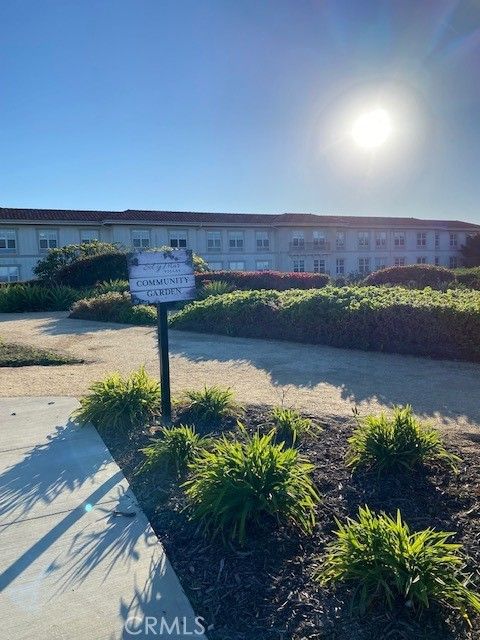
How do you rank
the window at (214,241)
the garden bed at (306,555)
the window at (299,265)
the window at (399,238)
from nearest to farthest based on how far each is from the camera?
the garden bed at (306,555) → the window at (214,241) → the window at (299,265) → the window at (399,238)

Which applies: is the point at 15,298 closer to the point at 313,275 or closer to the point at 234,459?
the point at 313,275

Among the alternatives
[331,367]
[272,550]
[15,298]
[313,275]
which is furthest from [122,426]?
[313,275]

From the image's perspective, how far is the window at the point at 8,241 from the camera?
33.8 metres

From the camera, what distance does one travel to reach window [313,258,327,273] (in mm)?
44325

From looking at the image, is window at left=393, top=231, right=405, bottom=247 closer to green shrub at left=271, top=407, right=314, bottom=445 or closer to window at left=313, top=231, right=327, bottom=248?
window at left=313, top=231, right=327, bottom=248

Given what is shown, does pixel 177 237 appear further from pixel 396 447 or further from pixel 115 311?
pixel 396 447

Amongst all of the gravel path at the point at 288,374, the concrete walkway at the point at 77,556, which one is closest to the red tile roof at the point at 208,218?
the gravel path at the point at 288,374

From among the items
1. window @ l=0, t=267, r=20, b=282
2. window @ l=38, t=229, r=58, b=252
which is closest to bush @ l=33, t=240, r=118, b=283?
window @ l=38, t=229, r=58, b=252

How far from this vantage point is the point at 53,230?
115ft

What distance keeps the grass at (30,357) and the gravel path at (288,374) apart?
29 cm

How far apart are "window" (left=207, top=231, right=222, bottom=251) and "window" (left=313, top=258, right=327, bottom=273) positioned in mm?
9717

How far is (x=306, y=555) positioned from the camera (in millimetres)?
2566

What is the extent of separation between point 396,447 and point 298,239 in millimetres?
41074

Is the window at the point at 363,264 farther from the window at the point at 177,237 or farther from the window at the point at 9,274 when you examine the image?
the window at the point at 9,274
